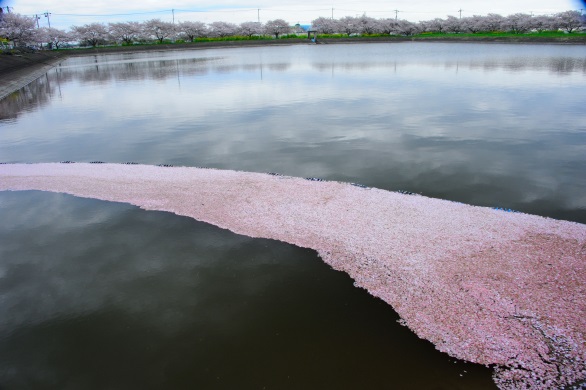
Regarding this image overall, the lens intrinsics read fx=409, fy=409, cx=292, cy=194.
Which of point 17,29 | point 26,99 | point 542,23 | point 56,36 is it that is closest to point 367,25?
point 542,23

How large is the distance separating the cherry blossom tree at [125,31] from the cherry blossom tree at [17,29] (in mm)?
26893

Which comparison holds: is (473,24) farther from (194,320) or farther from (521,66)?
(194,320)

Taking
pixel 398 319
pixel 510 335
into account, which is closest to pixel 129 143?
pixel 398 319

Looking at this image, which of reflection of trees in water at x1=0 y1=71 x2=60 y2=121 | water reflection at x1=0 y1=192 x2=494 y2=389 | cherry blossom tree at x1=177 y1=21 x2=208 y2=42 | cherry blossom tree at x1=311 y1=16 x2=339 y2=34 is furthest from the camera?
cherry blossom tree at x1=311 y1=16 x2=339 y2=34

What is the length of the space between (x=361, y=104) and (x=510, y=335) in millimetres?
14152

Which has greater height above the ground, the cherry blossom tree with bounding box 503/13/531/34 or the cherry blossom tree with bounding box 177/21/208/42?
the cherry blossom tree with bounding box 177/21/208/42

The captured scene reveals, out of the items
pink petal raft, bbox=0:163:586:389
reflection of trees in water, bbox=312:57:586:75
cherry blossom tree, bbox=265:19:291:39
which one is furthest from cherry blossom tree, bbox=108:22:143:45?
pink petal raft, bbox=0:163:586:389

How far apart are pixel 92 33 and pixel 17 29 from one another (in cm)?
3116

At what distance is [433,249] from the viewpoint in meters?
5.76

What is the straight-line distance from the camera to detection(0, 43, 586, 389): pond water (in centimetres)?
394

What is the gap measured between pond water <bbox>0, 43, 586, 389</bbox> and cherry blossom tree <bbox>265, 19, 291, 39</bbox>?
11040 cm

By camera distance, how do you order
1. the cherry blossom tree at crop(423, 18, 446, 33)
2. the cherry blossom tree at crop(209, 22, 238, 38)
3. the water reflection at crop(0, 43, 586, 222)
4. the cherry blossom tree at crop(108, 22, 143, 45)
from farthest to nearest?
the cherry blossom tree at crop(423, 18, 446, 33)
the cherry blossom tree at crop(209, 22, 238, 38)
the cherry blossom tree at crop(108, 22, 143, 45)
the water reflection at crop(0, 43, 586, 222)

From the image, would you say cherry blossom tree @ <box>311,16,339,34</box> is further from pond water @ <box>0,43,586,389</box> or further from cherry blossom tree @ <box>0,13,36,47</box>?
pond water @ <box>0,43,586,389</box>

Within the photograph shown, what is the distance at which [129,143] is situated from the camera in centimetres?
1265
